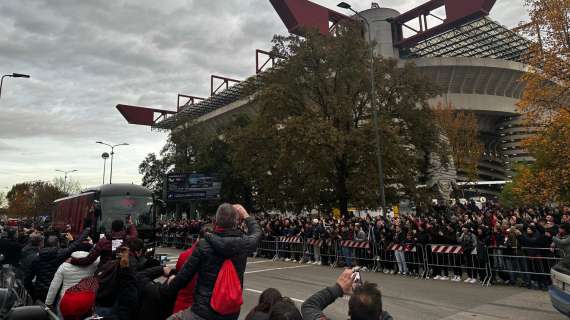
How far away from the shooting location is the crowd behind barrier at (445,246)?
1080cm

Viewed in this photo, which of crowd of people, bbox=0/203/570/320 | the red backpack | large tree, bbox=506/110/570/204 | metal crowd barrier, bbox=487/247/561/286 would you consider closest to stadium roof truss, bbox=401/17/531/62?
large tree, bbox=506/110/570/204

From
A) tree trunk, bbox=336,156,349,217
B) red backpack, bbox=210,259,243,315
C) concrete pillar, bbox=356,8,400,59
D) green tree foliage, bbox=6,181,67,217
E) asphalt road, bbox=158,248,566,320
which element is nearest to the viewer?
red backpack, bbox=210,259,243,315

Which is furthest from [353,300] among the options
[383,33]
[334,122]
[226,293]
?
[383,33]

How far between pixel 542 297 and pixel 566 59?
13072mm

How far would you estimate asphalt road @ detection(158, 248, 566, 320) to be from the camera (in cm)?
798

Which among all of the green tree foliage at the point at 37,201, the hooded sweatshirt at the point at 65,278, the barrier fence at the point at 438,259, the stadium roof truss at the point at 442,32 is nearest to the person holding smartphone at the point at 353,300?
the hooded sweatshirt at the point at 65,278

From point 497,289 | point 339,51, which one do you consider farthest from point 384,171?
point 497,289

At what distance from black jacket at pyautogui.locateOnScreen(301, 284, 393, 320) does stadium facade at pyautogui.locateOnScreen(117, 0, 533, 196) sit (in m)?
54.0

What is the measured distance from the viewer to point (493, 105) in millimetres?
72812

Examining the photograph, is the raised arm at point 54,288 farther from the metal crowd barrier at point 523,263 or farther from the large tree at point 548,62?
the large tree at point 548,62

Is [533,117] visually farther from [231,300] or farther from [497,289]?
[231,300]

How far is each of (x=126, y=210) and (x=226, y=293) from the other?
16163mm

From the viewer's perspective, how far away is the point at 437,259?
12.9m

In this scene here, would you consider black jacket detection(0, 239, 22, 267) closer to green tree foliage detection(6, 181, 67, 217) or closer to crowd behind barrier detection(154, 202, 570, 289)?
crowd behind barrier detection(154, 202, 570, 289)
